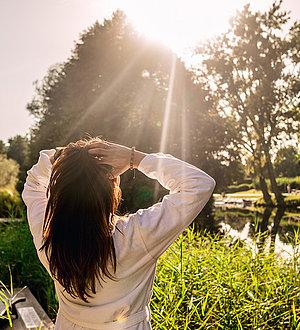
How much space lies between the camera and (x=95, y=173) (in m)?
1.54

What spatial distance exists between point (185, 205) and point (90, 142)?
0.36 meters

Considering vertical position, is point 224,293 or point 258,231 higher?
point 224,293

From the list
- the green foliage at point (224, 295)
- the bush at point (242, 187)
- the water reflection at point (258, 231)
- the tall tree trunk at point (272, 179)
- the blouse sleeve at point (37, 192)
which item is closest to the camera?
the blouse sleeve at point (37, 192)

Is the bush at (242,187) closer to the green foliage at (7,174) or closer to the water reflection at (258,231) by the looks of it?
the green foliage at (7,174)

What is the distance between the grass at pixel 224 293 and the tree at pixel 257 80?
2226cm

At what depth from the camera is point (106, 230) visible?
154cm

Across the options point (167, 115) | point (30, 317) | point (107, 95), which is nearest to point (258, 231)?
point (167, 115)

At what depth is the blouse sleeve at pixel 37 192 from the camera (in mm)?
1737

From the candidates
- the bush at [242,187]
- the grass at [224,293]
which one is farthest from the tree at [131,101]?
the bush at [242,187]

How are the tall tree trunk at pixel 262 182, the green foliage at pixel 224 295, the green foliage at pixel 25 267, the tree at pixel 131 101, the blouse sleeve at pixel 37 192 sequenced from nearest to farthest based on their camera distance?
the blouse sleeve at pixel 37 192
the green foliage at pixel 224 295
the green foliage at pixel 25 267
the tree at pixel 131 101
the tall tree trunk at pixel 262 182

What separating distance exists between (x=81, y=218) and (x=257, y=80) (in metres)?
27.0

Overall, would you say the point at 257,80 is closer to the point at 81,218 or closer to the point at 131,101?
the point at 131,101

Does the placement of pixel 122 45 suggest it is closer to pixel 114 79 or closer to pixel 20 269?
pixel 114 79

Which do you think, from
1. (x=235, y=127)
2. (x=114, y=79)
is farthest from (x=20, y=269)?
(x=235, y=127)
